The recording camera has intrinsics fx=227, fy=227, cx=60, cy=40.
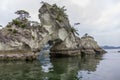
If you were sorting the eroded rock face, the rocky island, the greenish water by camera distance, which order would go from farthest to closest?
the eroded rock face
the rocky island
the greenish water

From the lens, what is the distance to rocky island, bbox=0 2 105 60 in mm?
55438

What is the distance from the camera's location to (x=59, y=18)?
69625 mm

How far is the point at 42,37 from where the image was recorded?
205 ft

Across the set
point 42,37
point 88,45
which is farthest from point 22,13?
point 88,45

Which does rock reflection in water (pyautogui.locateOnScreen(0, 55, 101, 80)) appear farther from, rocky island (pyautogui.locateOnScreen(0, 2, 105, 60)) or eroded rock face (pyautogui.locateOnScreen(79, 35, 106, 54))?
eroded rock face (pyautogui.locateOnScreen(79, 35, 106, 54))

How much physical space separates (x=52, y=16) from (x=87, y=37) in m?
28.8

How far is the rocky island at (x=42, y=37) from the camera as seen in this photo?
2183 inches

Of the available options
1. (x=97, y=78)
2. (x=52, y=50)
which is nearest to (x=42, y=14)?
(x=52, y=50)

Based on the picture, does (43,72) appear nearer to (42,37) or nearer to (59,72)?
(59,72)

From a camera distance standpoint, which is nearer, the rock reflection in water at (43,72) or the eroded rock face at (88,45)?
the rock reflection in water at (43,72)

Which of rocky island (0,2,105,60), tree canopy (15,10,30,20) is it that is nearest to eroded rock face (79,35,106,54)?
rocky island (0,2,105,60)

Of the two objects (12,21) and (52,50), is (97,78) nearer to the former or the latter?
(12,21)

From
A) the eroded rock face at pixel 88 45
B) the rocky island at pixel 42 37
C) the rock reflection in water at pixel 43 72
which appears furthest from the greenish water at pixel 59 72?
the eroded rock face at pixel 88 45

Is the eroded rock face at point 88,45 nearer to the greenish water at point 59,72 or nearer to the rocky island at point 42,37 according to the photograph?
the rocky island at point 42,37
